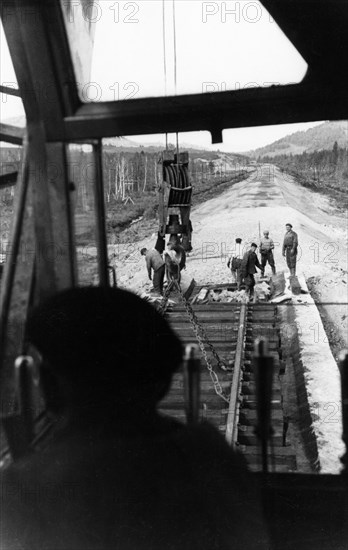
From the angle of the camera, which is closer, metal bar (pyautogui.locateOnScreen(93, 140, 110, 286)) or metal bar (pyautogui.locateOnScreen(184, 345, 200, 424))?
metal bar (pyautogui.locateOnScreen(184, 345, 200, 424))

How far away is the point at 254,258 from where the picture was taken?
62.3 inches

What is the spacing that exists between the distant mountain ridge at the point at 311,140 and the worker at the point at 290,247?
0.24 meters

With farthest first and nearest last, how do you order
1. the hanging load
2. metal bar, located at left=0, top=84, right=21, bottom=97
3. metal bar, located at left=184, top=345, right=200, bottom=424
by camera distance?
metal bar, located at left=0, top=84, right=21, bottom=97 → the hanging load → metal bar, located at left=184, top=345, right=200, bottom=424

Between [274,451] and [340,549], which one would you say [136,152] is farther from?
[340,549]

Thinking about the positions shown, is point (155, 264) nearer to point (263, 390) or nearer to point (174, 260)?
point (174, 260)

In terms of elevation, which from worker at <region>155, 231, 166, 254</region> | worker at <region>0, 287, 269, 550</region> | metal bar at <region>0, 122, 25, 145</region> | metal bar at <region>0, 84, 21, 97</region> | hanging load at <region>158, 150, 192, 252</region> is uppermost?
metal bar at <region>0, 84, 21, 97</region>

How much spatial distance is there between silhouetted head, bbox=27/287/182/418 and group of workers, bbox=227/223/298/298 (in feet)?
0.93

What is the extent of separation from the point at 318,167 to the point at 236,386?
0.91m

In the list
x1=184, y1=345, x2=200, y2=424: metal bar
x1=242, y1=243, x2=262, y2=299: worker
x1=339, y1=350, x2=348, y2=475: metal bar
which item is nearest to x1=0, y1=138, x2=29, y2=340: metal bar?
x1=184, y1=345, x2=200, y2=424: metal bar

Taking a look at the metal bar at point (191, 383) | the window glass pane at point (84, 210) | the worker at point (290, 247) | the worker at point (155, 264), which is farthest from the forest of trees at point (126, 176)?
the metal bar at point (191, 383)

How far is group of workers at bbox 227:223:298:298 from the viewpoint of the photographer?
1562mm

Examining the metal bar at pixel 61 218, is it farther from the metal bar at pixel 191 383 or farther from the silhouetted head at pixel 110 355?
the metal bar at pixel 191 383

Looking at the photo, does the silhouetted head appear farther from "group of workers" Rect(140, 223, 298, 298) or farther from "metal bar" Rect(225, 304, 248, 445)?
"metal bar" Rect(225, 304, 248, 445)

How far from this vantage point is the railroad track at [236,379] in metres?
1.62
